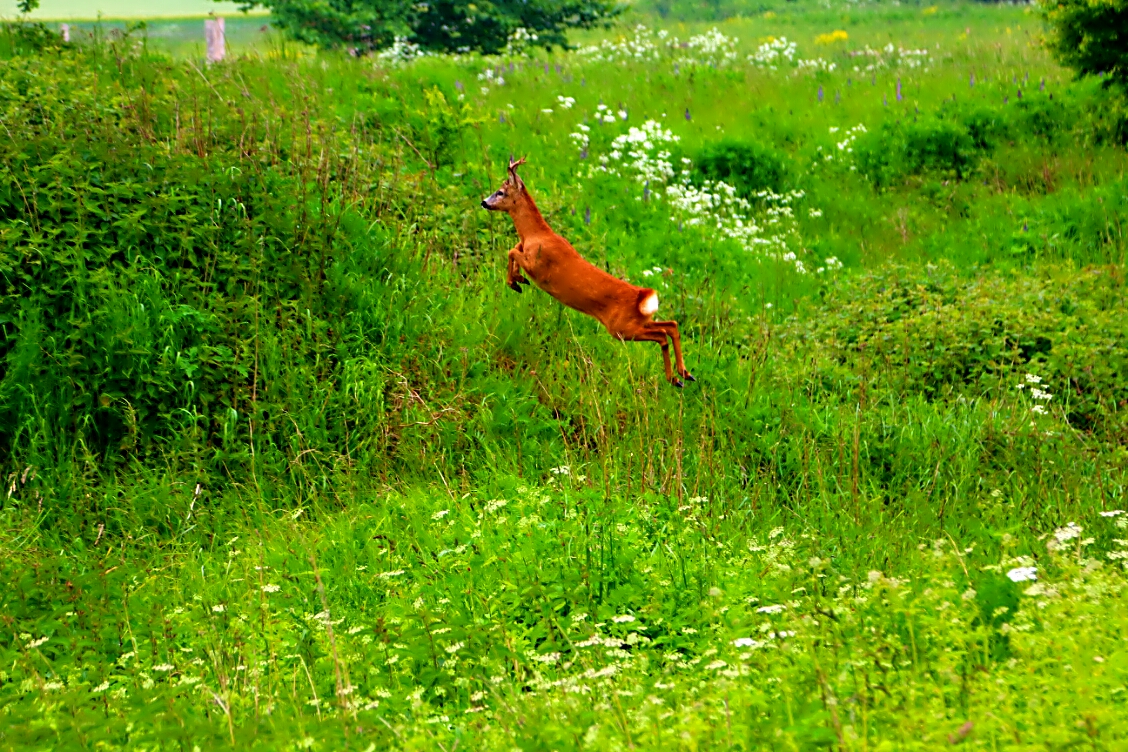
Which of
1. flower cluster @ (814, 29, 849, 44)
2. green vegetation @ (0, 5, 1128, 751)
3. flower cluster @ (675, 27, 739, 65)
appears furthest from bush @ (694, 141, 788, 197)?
flower cluster @ (814, 29, 849, 44)

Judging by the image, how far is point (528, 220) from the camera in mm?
5254

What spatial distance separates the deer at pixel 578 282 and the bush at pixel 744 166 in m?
7.78

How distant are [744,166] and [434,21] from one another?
8270 millimetres

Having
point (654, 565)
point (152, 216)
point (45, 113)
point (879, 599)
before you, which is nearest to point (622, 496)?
point (654, 565)

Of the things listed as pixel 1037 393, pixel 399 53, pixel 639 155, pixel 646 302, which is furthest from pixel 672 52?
pixel 646 302

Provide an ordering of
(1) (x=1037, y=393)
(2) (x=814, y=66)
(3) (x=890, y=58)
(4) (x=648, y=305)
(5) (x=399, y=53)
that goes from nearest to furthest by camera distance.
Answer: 1. (4) (x=648, y=305)
2. (1) (x=1037, y=393)
3. (5) (x=399, y=53)
4. (2) (x=814, y=66)
5. (3) (x=890, y=58)

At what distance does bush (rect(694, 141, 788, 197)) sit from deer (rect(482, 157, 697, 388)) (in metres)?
7.78

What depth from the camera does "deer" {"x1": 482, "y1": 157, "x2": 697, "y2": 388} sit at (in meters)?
5.15

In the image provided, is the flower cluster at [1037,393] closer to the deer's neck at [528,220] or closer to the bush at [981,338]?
the bush at [981,338]

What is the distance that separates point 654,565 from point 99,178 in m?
4.71

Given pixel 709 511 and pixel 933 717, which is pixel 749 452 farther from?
pixel 933 717

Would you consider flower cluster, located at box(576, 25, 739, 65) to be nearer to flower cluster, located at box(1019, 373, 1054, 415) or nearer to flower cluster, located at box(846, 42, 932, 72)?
flower cluster, located at box(846, 42, 932, 72)

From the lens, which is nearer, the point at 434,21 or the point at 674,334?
the point at 674,334

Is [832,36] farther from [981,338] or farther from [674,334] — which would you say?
[674,334]
